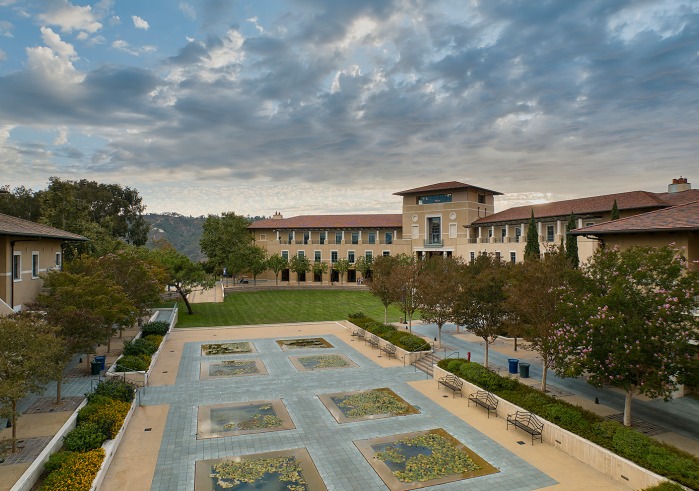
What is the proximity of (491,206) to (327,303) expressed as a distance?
97.1 feet

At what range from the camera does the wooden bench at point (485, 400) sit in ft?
58.4

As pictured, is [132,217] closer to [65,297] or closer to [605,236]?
[65,297]

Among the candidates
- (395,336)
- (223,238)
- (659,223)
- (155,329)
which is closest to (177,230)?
(223,238)

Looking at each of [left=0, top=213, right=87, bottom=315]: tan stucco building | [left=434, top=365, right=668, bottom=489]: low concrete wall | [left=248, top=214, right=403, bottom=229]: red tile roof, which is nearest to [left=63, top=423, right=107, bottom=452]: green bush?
[left=0, top=213, right=87, bottom=315]: tan stucco building

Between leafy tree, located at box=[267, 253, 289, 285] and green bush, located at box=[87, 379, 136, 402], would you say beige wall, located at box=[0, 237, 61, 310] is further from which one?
leafy tree, located at box=[267, 253, 289, 285]

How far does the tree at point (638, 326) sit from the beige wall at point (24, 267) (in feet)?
90.6

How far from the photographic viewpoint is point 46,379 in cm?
1357

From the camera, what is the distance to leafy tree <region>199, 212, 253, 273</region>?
65.6m

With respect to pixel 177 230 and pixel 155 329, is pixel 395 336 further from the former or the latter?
pixel 177 230

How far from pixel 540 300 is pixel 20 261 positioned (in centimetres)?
2847

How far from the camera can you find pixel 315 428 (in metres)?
16.0

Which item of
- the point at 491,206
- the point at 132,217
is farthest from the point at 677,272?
the point at 132,217

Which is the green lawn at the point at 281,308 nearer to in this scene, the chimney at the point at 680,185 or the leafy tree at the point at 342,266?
the leafy tree at the point at 342,266

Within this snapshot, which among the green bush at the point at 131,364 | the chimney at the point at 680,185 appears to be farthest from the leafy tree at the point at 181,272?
the chimney at the point at 680,185
